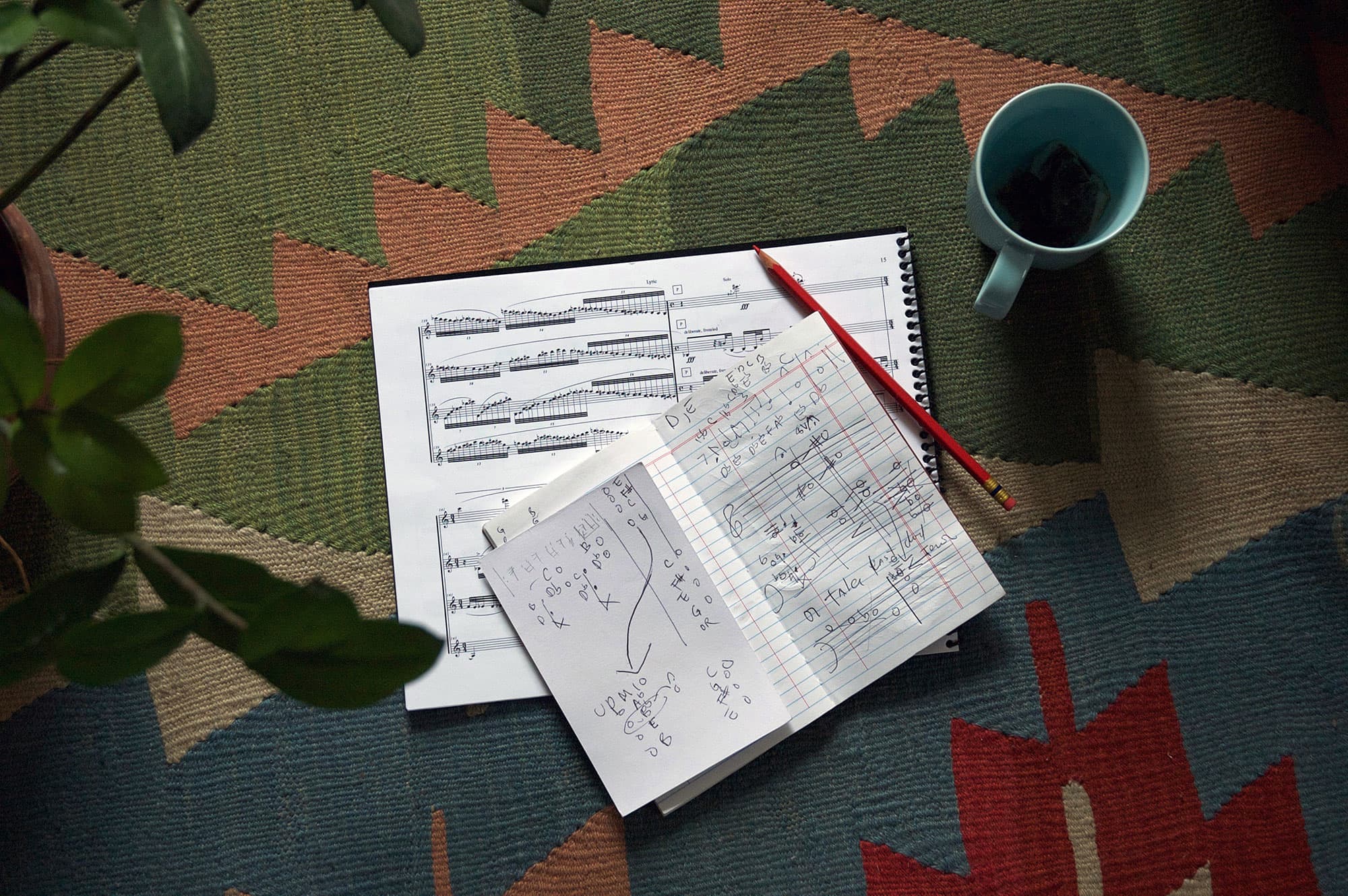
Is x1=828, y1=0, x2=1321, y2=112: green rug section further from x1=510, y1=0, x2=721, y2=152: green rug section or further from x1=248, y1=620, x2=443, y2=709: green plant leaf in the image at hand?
x1=248, y1=620, x2=443, y2=709: green plant leaf

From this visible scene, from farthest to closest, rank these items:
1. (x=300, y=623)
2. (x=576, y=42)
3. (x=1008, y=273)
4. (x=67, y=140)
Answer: (x=576, y=42) → (x=1008, y=273) → (x=67, y=140) → (x=300, y=623)

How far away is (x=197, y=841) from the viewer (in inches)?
28.3

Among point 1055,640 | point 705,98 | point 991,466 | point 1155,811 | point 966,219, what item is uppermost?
point 705,98

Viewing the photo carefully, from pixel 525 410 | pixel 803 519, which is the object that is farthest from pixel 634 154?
pixel 803 519

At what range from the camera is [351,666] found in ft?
1.08

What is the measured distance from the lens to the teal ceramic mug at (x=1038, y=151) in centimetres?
66

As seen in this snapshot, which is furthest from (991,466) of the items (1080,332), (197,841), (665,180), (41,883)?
(41,883)

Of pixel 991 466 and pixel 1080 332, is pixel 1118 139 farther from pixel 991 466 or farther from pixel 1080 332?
pixel 991 466

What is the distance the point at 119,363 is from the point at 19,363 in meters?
0.04

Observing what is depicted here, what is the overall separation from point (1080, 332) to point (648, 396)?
1.19ft

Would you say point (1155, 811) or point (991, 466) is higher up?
point (991, 466)

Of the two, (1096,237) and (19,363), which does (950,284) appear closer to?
(1096,237)

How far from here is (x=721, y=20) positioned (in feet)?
2.52

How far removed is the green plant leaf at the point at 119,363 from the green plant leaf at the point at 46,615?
0.23 ft
